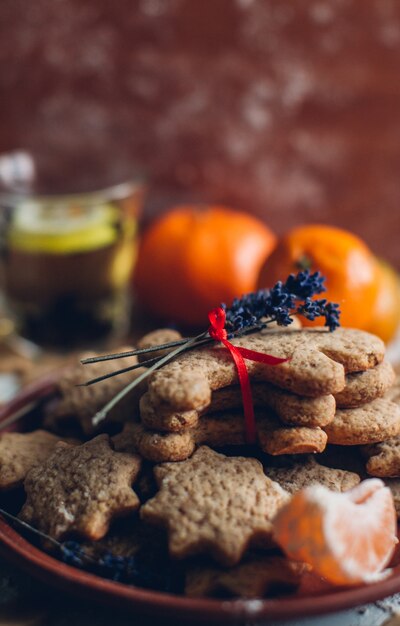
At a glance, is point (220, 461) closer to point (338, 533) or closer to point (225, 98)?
point (338, 533)

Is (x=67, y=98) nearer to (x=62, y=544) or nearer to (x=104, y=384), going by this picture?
(x=104, y=384)

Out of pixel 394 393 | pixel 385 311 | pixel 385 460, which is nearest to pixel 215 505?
pixel 385 460

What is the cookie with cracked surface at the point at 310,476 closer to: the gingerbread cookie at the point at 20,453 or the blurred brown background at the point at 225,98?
the gingerbread cookie at the point at 20,453

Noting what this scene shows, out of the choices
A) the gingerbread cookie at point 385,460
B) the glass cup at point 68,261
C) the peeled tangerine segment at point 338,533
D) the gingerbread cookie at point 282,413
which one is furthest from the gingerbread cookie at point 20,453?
the glass cup at point 68,261

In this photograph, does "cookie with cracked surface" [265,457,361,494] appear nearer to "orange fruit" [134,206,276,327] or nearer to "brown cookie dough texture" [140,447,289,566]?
"brown cookie dough texture" [140,447,289,566]

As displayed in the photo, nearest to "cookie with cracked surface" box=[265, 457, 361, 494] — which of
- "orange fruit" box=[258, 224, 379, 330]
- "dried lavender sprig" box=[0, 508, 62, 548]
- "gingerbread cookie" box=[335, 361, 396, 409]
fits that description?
"gingerbread cookie" box=[335, 361, 396, 409]
